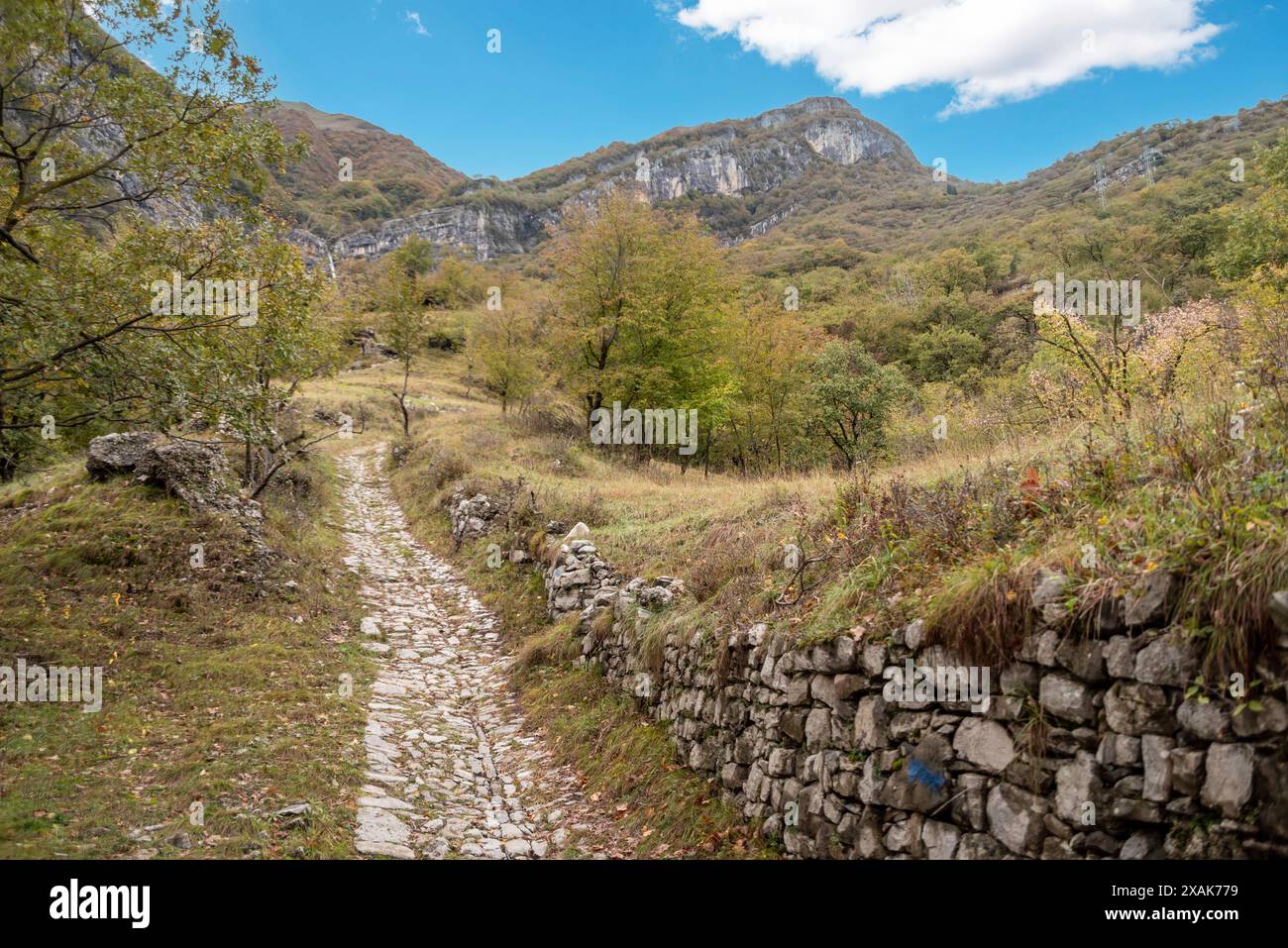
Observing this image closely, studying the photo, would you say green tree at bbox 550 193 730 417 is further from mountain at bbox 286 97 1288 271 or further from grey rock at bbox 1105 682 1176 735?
mountain at bbox 286 97 1288 271

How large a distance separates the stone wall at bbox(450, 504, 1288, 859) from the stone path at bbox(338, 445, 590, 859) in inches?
92.4

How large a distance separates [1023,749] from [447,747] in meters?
6.66

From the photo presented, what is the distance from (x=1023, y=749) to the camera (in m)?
3.61

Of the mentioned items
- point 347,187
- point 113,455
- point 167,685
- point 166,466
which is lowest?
point 167,685

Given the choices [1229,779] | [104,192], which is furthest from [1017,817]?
[104,192]

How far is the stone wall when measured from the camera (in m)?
2.84

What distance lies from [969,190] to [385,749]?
737 feet

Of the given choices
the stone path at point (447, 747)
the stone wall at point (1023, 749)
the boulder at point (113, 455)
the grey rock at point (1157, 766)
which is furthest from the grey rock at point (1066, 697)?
the boulder at point (113, 455)

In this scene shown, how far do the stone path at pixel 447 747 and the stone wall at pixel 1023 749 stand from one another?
2.35 meters

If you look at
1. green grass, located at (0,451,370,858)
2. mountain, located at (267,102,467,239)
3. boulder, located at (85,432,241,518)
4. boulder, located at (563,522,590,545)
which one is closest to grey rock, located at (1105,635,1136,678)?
green grass, located at (0,451,370,858)

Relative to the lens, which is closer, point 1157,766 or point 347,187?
point 1157,766

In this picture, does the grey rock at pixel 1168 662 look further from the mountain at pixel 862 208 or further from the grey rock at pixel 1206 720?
the mountain at pixel 862 208

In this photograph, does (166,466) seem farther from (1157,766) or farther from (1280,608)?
(1280,608)

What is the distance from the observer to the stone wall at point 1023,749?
2.84m
